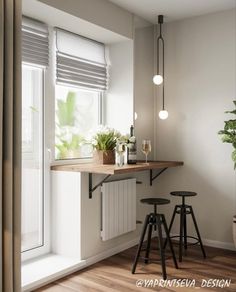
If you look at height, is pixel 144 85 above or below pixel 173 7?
below

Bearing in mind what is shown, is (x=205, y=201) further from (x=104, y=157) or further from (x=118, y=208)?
(x=104, y=157)

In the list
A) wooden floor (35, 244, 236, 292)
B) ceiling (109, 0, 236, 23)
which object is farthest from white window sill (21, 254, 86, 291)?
ceiling (109, 0, 236, 23)

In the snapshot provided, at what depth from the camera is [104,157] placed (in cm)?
364

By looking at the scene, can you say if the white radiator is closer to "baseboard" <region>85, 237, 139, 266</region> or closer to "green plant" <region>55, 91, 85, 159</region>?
"baseboard" <region>85, 237, 139, 266</region>

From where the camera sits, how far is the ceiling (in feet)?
11.9

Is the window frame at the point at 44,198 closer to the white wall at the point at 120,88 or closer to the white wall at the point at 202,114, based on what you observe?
the white wall at the point at 120,88

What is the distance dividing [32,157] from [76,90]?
905 mm

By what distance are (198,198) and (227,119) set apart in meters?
0.93

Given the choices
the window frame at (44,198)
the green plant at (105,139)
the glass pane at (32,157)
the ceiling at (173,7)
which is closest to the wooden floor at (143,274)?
the window frame at (44,198)

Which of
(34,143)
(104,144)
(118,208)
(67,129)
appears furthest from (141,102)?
(34,143)

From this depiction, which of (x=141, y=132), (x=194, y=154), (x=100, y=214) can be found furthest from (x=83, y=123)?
(x=194, y=154)

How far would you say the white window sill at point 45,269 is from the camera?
288 centimetres

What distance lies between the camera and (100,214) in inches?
140

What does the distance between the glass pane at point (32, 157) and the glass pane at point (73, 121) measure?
24 centimetres
